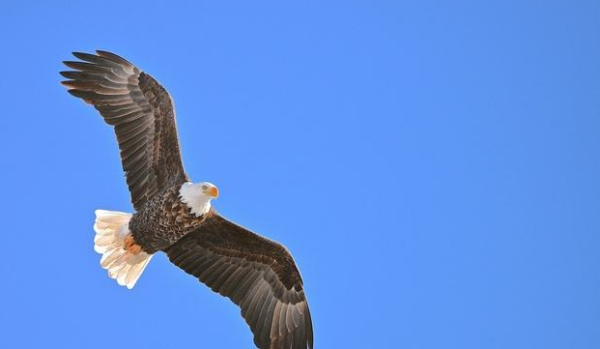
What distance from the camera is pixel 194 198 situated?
955cm

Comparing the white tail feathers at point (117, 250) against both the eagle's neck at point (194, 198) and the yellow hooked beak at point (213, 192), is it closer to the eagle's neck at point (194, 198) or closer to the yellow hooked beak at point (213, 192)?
the eagle's neck at point (194, 198)

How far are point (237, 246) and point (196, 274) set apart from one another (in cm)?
57

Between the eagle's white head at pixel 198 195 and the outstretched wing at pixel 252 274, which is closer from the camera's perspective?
the eagle's white head at pixel 198 195

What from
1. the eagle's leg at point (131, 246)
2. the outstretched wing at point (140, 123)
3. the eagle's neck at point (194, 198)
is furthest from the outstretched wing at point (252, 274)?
the outstretched wing at point (140, 123)

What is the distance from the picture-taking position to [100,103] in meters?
9.96

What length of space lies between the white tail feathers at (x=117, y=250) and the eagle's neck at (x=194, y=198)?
0.77m

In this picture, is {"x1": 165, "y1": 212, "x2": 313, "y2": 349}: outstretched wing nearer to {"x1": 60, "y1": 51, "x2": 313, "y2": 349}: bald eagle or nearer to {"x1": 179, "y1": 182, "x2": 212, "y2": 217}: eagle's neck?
{"x1": 60, "y1": 51, "x2": 313, "y2": 349}: bald eagle

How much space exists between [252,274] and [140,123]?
221 cm

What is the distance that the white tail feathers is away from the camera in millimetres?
10000

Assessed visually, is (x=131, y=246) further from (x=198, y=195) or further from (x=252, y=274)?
(x=252, y=274)

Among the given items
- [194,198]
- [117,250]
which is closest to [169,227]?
[194,198]

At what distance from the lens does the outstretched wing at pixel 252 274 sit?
10242 mm

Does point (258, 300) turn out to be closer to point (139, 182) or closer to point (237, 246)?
point (237, 246)

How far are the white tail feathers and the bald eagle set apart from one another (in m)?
0.01
